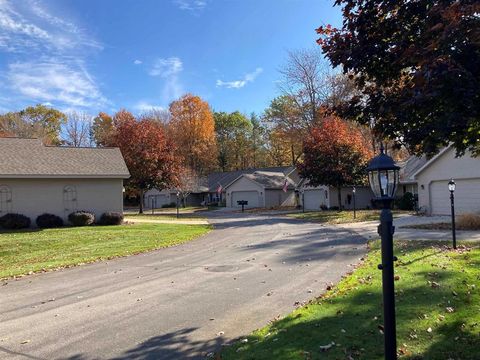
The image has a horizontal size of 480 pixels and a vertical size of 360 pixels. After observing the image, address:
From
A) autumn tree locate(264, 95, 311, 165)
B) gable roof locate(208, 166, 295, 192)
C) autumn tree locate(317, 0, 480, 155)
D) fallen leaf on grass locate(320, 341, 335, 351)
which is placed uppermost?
autumn tree locate(264, 95, 311, 165)

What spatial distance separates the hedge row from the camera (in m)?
24.7

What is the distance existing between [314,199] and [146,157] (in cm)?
1666

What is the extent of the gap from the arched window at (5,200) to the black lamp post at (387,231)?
82.9 ft

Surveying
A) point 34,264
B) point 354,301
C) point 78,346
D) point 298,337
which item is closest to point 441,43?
point 298,337

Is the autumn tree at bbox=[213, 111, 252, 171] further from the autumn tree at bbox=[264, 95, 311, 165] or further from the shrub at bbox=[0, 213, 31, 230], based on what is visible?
the shrub at bbox=[0, 213, 31, 230]

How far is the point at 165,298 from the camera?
355 inches

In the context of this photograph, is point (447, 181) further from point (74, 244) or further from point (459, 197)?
point (74, 244)

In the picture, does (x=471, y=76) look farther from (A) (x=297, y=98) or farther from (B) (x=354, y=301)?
(A) (x=297, y=98)

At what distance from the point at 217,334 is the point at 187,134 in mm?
65642

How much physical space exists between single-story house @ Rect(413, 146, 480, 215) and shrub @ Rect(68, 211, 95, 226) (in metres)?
19.8

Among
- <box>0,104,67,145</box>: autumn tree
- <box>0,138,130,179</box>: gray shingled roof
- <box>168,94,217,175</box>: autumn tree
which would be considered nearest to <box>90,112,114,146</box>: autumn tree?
<box>0,104,67,145</box>: autumn tree

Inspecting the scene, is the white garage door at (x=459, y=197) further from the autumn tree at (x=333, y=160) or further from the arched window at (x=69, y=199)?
the arched window at (x=69, y=199)

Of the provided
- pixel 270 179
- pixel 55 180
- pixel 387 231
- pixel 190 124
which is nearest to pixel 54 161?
pixel 55 180

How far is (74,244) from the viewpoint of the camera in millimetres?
19359
